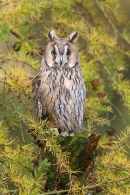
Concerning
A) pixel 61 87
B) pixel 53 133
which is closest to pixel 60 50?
pixel 61 87

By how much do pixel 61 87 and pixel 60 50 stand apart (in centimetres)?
25

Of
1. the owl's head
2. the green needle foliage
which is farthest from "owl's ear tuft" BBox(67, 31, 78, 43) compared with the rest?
the green needle foliage

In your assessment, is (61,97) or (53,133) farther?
(61,97)

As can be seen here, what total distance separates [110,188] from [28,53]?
4.46 feet

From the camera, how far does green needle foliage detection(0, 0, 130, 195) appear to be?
3160mm

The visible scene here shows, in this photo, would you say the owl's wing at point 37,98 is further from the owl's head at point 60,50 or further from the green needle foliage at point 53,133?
the owl's head at point 60,50

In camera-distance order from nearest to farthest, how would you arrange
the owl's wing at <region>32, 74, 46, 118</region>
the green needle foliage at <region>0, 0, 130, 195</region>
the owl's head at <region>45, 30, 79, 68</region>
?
the green needle foliage at <region>0, 0, 130, 195</region>, the owl's wing at <region>32, 74, 46, 118</region>, the owl's head at <region>45, 30, 79, 68</region>

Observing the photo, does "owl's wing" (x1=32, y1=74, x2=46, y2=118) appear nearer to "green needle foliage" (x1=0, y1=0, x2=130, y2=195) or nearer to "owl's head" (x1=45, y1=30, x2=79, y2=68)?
"green needle foliage" (x1=0, y1=0, x2=130, y2=195)

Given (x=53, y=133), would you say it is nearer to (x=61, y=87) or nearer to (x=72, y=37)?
(x=61, y=87)

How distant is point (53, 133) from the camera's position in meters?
3.32

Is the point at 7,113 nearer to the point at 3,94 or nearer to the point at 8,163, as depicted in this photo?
the point at 3,94

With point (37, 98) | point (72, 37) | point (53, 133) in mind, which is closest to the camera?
point (53, 133)

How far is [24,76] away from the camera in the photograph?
3.83 meters

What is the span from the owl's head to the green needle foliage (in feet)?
0.34
